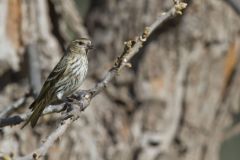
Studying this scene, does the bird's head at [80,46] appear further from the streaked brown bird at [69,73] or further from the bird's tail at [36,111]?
the bird's tail at [36,111]

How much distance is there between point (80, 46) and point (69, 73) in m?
0.17

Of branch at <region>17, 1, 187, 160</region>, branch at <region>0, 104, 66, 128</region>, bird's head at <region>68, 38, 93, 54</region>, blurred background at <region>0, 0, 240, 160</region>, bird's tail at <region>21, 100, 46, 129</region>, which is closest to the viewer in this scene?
branch at <region>17, 1, 187, 160</region>

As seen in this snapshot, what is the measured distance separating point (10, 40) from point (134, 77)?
42.5 inches

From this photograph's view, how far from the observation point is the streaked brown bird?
4640mm

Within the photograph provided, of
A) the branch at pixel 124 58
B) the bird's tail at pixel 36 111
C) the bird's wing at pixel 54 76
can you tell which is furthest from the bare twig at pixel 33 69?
the branch at pixel 124 58

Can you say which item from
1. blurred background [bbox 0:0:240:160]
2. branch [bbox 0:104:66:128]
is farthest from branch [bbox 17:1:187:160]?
blurred background [bbox 0:0:240:160]

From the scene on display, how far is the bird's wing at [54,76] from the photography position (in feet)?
14.5

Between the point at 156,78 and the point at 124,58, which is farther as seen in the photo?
the point at 156,78

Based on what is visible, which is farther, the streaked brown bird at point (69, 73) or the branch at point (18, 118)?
the streaked brown bird at point (69, 73)

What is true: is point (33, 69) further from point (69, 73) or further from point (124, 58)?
point (124, 58)

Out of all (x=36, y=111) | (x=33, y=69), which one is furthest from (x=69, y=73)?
(x=36, y=111)

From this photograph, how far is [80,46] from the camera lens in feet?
16.0

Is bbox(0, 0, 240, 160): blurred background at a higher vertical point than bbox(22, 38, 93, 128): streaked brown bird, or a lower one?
higher

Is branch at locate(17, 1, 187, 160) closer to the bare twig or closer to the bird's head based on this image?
the bare twig
